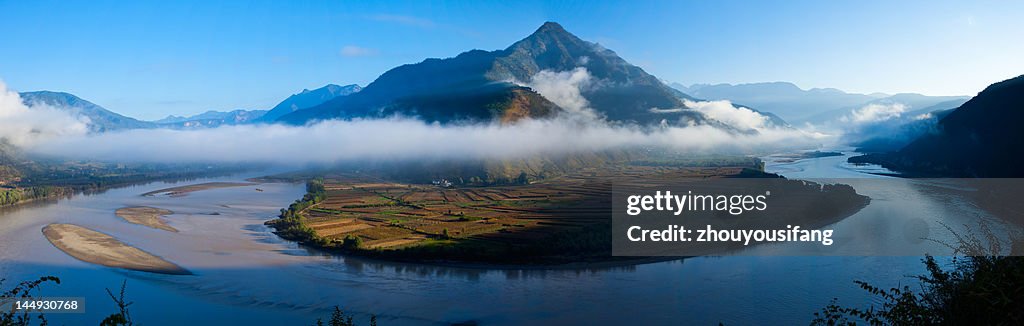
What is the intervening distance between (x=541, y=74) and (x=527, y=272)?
103569 mm

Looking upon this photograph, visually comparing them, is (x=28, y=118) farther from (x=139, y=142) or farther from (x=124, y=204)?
(x=124, y=204)

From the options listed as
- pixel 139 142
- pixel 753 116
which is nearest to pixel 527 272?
pixel 753 116

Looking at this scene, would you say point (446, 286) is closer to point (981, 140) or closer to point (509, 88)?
point (981, 140)

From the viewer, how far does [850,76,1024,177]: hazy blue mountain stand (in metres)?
46.3

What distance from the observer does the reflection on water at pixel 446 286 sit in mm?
19172

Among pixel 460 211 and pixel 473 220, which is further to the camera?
pixel 460 211

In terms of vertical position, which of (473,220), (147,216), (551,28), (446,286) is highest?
(551,28)

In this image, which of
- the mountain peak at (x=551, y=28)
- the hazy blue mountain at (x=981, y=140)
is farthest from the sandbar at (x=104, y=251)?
the mountain peak at (x=551, y=28)

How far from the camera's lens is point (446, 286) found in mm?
22859

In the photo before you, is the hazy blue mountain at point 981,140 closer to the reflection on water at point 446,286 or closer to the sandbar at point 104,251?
the reflection on water at point 446,286

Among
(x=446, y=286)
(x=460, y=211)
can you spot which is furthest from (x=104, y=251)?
(x=460, y=211)

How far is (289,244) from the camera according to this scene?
105 ft

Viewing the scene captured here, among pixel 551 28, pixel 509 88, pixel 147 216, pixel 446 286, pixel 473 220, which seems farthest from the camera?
pixel 551 28

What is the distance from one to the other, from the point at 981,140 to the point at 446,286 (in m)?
53.6
